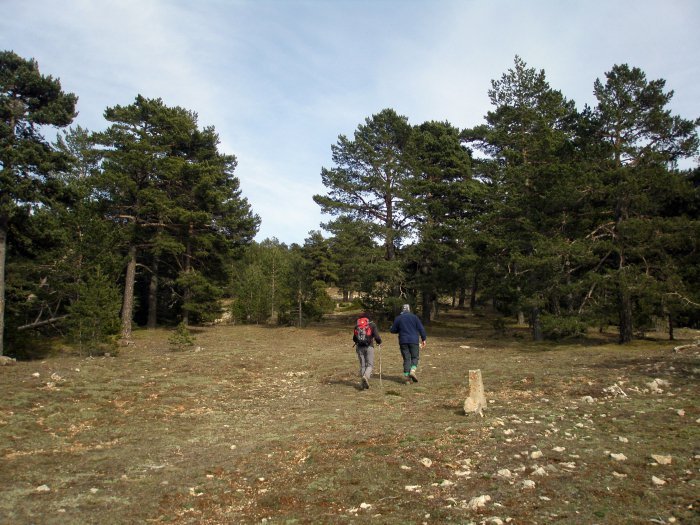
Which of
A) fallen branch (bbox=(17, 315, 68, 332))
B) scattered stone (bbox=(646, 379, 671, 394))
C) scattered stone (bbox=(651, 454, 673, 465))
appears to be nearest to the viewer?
scattered stone (bbox=(651, 454, 673, 465))

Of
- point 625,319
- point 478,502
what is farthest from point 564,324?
point 478,502

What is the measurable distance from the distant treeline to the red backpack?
1147 centimetres

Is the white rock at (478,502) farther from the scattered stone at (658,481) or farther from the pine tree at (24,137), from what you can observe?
the pine tree at (24,137)

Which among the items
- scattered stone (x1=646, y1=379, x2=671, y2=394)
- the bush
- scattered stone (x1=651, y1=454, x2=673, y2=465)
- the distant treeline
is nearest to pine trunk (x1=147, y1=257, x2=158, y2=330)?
the distant treeline

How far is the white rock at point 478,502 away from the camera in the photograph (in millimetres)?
4711

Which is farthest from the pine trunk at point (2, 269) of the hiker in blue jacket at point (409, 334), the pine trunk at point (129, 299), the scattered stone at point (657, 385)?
the scattered stone at point (657, 385)

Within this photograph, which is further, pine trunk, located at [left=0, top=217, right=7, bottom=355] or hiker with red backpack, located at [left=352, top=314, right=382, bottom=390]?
pine trunk, located at [left=0, top=217, right=7, bottom=355]

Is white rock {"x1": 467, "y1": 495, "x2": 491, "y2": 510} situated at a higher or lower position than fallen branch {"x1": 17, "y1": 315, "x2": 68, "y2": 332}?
lower

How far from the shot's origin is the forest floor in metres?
4.89

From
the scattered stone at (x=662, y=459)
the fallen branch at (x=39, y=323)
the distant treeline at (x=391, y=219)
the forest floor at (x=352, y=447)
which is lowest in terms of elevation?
the forest floor at (x=352, y=447)

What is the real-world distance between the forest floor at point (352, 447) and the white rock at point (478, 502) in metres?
0.02

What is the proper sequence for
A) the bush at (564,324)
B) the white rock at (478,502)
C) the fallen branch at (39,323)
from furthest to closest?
the fallen branch at (39,323)
the bush at (564,324)
the white rock at (478,502)

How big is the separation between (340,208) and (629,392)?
84.6 feet

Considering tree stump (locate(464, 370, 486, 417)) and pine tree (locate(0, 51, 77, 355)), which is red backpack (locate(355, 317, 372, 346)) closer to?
tree stump (locate(464, 370, 486, 417))
